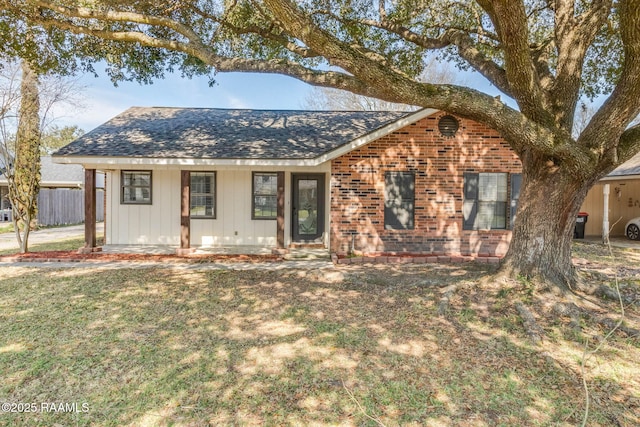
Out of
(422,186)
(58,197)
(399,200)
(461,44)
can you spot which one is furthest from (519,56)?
(58,197)

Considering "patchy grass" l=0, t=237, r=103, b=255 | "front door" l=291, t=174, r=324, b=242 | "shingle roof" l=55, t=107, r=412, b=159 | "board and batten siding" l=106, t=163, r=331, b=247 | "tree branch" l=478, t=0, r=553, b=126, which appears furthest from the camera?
"board and batten siding" l=106, t=163, r=331, b=247

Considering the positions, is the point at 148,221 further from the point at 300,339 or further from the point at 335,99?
the point at 335,99

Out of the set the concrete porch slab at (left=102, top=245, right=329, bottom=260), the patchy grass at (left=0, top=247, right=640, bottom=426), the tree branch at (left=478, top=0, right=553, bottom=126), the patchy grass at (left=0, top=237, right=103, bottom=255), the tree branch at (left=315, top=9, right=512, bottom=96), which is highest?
the tree branch at (left=315, top=9, right=512, bottom=96)

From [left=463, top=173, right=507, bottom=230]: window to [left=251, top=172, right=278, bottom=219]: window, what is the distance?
17.6ft

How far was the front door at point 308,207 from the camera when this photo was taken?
9.91 meters

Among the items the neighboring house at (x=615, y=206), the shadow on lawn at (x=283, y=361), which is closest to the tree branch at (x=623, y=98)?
the shadow on lawn at (x=283, y=361)

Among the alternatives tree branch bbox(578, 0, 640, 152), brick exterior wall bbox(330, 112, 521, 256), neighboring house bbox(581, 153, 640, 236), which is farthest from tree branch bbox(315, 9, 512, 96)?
neighboring house bbox(581, 153, 640, 236)

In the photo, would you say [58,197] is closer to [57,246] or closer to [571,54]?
[57,246]

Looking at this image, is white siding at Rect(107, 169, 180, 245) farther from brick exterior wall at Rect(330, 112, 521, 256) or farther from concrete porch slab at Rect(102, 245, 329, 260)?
brick exterior wall at Rect(330, 112, 521, 256)

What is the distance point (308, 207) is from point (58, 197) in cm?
1624

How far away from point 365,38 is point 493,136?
4.28m

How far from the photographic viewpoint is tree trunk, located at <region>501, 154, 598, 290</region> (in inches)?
209

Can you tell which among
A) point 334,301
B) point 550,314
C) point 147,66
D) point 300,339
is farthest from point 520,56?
point 147,66

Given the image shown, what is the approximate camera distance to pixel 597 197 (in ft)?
47.9
